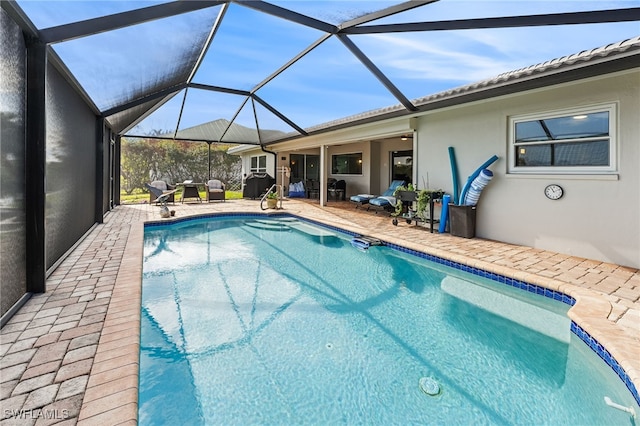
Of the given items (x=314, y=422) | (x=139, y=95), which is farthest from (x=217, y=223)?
(x=314, y=422)

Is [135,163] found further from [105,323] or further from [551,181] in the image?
[551,181]

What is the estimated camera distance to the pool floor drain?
7.92 feet

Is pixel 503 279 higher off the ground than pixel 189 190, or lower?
lower

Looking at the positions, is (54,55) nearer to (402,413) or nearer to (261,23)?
(261,23)

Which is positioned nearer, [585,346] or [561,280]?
[585,346]

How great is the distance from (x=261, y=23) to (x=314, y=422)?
620 centimetres

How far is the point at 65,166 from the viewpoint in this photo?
4.79m

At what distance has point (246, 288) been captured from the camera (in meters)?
4.54

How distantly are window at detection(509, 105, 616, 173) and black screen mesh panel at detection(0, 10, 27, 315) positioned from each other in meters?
7.34

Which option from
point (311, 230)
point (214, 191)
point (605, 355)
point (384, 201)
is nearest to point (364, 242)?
point (311, 230)

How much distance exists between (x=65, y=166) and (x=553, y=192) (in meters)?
8.02

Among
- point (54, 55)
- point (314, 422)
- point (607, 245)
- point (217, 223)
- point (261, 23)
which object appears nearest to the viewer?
point (314, 422)

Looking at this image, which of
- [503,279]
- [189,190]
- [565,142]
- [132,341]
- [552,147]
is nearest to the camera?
[132,341]

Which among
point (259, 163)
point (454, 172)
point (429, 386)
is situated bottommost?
point (429, 386)
